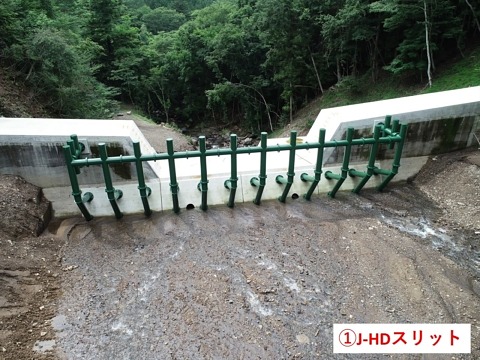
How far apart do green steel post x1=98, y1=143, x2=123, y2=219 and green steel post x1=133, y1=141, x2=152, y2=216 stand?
0.30 m

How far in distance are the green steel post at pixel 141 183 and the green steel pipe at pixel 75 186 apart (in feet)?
2.16

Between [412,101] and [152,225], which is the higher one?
[412,101]

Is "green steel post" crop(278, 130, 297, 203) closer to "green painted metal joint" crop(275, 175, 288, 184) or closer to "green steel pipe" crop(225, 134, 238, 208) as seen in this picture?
"green painted metal joint" crop(275, 175, 288, 184)

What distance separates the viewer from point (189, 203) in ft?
14.5

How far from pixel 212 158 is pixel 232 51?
15.3m

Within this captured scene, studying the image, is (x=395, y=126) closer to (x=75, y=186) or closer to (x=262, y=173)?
(x=262, y=173)

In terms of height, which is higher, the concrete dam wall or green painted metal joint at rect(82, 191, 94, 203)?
the concrete dam wall

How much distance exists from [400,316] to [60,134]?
13.1 feet

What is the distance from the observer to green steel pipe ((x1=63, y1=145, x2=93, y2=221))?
143 inches

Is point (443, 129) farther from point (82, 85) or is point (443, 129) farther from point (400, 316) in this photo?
point (82, 85)

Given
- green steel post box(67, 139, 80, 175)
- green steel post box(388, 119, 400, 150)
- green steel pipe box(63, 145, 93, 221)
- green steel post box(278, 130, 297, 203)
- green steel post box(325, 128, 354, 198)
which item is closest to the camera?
green steel pipe box(63, 145, 93, 221)

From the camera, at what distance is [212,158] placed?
5.15 metres

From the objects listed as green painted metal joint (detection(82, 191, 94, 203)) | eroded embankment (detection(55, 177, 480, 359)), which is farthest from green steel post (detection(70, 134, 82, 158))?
eroded embankment (detection(55, 177, 480, 359))

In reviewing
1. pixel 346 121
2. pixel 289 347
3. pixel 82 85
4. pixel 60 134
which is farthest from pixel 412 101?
pixel 82 85
